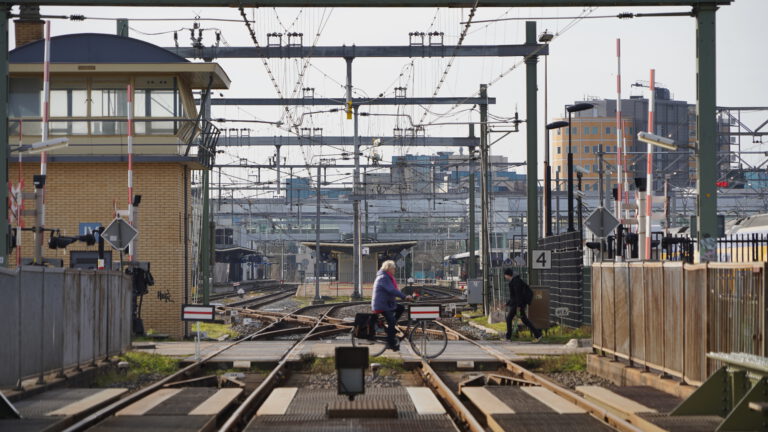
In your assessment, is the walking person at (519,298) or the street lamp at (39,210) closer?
the street lamp at (39,210)

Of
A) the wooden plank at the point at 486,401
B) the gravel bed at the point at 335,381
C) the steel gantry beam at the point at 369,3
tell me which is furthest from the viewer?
the steel gantry beam at the point at 369,3

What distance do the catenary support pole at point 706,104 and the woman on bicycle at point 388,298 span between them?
4.90 m

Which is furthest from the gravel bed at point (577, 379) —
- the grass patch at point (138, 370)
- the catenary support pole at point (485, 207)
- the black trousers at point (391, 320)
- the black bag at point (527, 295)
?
the catenary support pole at point (485, 207)

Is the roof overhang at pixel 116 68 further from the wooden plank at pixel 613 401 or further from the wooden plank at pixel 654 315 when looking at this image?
the wooden plank at pixel 613 401

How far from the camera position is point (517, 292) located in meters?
26.8

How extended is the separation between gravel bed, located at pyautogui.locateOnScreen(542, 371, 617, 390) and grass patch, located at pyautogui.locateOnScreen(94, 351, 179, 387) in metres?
6.51

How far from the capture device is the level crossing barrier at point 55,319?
14273 mm

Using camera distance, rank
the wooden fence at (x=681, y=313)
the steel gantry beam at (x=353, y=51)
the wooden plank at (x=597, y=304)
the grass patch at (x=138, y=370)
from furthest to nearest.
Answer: the steel gantry beam at (x=353, y=51) → the wooden plank at (x=597, y=304) → the grass patch at (x=138, y=370) → the wooden fence at (x=681, y=313)

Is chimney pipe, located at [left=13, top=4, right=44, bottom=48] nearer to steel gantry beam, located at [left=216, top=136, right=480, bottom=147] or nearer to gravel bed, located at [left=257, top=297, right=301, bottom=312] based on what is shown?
gravel bed, located at [left=257, top=297, right=301, bottom=312]

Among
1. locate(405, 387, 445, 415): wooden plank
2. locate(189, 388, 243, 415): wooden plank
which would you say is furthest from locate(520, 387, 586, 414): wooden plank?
locate(189, 388, 243, 415): wooden plank

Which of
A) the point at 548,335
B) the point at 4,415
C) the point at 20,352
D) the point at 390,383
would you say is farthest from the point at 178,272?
the point at 4,415

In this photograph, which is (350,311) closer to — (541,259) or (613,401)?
(541,259)

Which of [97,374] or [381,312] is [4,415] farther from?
[381,312]

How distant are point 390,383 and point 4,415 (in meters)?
6.85
